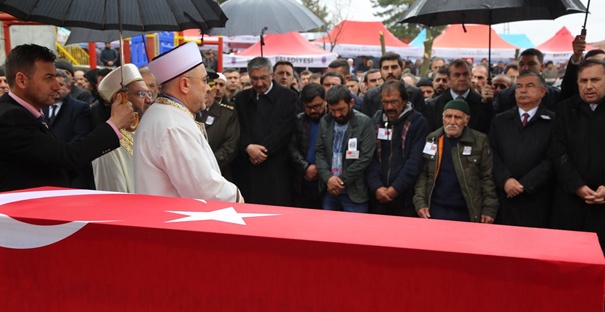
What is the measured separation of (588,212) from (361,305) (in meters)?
3.59

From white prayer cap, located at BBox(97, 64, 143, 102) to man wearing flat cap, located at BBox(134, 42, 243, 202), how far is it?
114cm

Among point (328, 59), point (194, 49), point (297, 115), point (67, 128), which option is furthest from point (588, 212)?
point (328, 59)

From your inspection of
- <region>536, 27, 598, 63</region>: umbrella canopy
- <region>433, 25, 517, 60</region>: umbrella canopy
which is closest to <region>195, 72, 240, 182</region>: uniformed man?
<region>433, 25, 517, 60</region>: umbrella canopy

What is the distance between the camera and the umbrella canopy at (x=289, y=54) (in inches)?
770

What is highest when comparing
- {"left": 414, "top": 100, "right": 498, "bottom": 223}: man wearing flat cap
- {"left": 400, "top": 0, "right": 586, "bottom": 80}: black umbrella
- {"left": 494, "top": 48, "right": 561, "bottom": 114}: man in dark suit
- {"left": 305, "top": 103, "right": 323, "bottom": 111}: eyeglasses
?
{"left": 400, "top": 0, "right": 586, "bottom": 80}: black umbrella

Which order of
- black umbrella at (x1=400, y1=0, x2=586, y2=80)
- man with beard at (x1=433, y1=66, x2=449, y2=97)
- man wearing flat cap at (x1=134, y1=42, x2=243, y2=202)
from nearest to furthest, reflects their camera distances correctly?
man wearing flat cap at (x1=134, y1=42, x2=243, y2=202)
black umbrella at (x1=400, y1=0, x2=586, y2=80)
man with beard at (x1=433, y1=66, x2=449, y2=97)

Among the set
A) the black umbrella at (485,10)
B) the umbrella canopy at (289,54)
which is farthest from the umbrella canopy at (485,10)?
the umbrella canopy at (289,54)

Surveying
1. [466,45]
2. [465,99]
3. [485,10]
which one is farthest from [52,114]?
[466,45]

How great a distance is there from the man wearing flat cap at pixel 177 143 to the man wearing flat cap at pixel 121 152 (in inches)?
46.4

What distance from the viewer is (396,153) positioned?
5.94 metres

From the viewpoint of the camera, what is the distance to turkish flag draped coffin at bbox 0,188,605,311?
1.97 m

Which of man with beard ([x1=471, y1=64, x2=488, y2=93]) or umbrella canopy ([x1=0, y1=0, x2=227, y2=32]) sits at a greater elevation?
umbrella canopy ([x1=0, y1=0, x2=227, y2=32])

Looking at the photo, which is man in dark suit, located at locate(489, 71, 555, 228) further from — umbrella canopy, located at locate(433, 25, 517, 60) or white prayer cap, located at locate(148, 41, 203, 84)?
umbrella canopy, located at locate(433, 25, 517, 60)

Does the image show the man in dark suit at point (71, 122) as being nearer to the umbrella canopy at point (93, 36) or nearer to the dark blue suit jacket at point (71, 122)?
the dark blue suit jacket at point (71, 122)
